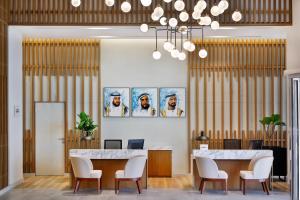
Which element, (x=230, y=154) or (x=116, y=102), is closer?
(x=230, y=154)

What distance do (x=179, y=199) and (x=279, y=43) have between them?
19.6 ft

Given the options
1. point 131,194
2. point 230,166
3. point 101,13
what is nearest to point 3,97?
point 101,13

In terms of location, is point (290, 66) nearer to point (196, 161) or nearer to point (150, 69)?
point (196, 161)

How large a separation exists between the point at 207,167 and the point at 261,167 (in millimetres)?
1126

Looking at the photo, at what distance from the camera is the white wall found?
12.9m

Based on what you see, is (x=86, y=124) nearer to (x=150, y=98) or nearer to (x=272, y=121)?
(x=150, y=98)

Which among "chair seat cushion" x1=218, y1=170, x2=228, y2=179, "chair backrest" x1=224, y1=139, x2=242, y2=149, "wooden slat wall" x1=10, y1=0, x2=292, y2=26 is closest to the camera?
"chair seat cushion" x1=218, y1=170, x2=228, y2=179

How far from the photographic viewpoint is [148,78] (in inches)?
510

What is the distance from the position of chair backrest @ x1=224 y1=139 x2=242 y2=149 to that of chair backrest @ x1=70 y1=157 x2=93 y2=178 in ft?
13.3

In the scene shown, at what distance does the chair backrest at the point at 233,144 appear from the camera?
11977 mm

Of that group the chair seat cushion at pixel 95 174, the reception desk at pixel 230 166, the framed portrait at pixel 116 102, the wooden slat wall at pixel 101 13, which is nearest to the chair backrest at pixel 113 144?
the framed portrait at pixel 116 102

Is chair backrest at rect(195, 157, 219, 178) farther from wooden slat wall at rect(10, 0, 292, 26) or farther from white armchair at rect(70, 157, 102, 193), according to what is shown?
wooden slat wall at rect(10, 0, 292, 26)

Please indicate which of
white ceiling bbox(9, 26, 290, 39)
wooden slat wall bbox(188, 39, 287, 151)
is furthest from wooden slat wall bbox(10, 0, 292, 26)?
wooden slat wall bbox(188, 39, 287, 151)

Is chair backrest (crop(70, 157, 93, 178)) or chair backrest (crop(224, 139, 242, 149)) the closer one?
chair backrest (crop(70, 157, 93, 178))
